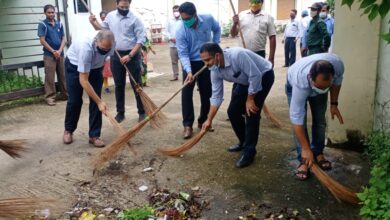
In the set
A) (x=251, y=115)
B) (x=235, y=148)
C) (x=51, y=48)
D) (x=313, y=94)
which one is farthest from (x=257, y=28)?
(x=51, y=48)

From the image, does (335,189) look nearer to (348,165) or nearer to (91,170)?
(348,165)

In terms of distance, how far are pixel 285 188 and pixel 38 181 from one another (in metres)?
2.52

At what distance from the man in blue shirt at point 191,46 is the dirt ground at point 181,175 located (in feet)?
1.50

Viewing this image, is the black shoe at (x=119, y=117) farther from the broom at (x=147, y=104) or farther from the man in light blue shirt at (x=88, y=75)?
the man in light blue shirt at (x=88, y=75)

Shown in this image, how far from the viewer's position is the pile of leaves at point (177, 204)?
141 inches

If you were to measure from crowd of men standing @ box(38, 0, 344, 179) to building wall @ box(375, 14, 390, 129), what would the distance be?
51 cm

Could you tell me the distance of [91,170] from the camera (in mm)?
4422

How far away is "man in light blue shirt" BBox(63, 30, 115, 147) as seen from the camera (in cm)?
455

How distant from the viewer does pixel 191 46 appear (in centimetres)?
520

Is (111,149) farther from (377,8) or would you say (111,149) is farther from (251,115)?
(377,8)

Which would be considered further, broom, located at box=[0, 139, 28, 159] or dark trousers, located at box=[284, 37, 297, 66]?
dark trousers, located at box=[284, 37, 297, 66]

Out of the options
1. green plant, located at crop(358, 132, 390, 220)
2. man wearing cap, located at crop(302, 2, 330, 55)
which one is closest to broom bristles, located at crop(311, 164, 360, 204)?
green plant, located at crop(358, 132, 390, 220)

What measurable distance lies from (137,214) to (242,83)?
1.74 meters

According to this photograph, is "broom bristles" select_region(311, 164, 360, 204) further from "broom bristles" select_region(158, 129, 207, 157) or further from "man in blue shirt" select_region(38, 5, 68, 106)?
"man in blue shirt" select_region(38, 5, 68, 106)
